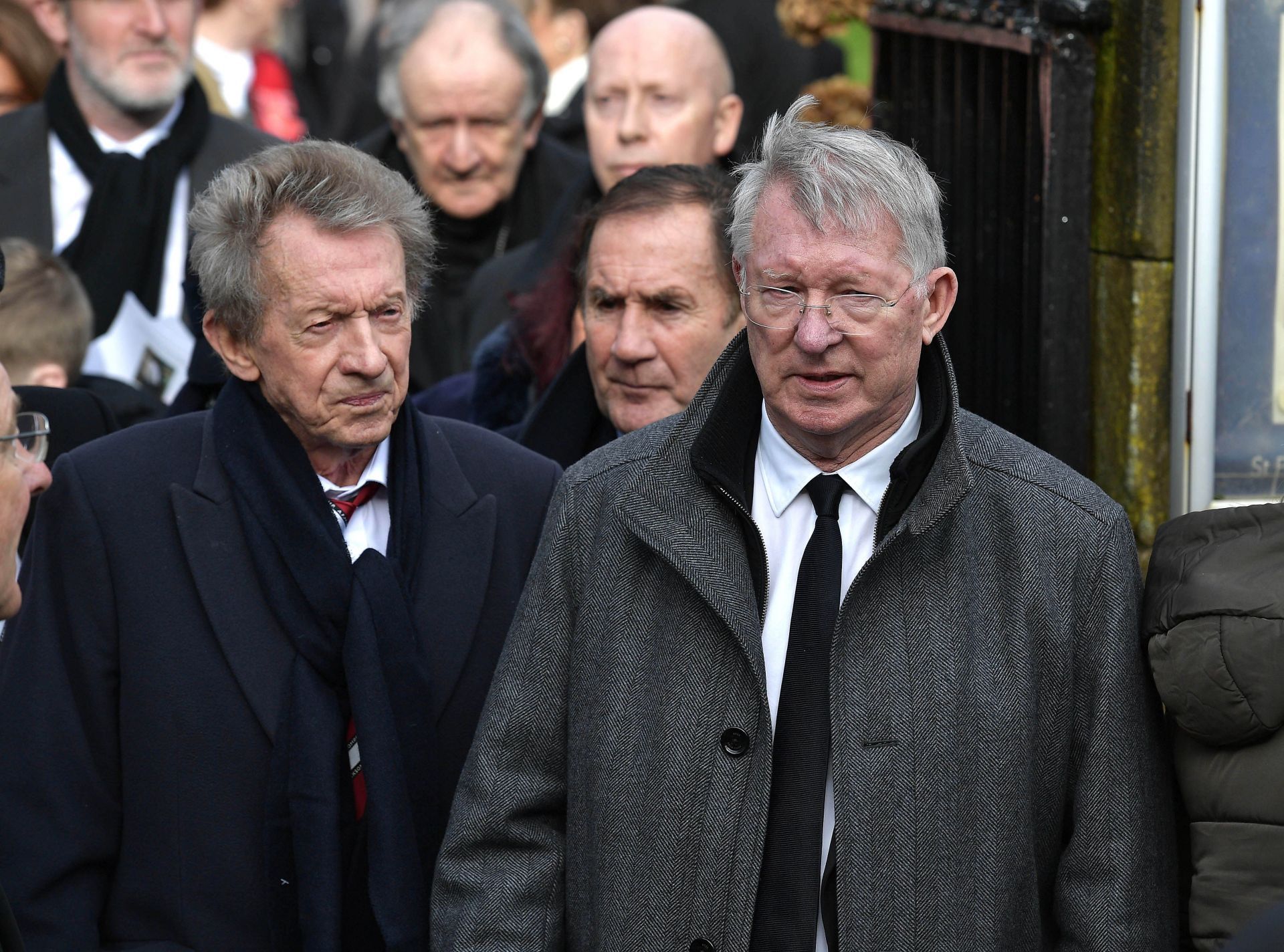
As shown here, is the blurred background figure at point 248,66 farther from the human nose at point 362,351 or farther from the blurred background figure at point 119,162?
the human nose at point 362,351

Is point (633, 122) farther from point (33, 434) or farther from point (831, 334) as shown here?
point (831, 334)

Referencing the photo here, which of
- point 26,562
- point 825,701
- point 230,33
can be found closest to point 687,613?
point 825,701

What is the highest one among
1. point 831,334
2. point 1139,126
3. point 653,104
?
point 653,104

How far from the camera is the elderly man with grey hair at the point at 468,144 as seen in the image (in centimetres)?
553

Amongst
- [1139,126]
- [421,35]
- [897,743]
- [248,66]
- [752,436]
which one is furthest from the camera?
[248,66]

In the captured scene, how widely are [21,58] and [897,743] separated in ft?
13.3

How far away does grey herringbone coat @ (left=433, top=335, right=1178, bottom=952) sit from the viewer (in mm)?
2484

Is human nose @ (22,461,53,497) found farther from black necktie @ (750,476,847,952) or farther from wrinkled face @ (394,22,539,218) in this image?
wrinkled face @ (394,22,539,218)

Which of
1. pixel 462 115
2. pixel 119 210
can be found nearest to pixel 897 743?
pixel 119 210

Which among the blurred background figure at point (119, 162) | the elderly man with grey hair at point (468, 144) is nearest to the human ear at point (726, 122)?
the elderly man with grey hair at point (468, 144)

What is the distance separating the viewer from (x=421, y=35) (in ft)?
18.6

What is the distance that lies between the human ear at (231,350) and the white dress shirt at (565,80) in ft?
14.9

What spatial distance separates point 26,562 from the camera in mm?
2863

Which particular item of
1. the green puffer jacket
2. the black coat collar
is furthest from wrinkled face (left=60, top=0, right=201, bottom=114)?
the green puffer jacket
